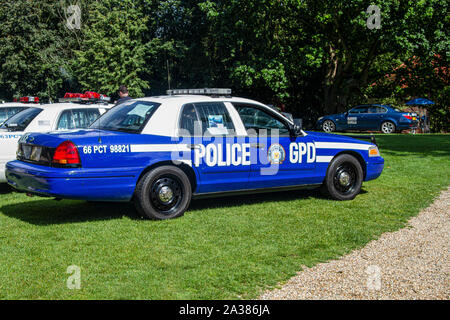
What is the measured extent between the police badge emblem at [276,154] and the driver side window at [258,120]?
22 centimetres

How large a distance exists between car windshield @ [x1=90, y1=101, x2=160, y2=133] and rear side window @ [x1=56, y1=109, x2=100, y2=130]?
182cm

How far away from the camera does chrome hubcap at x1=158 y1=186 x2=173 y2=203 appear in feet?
20.6

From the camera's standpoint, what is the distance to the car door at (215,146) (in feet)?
21.3

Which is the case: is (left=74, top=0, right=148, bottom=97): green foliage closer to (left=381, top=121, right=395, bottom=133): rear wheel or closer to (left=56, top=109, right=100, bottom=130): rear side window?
(left=381, top=121, right=395, bottom=133): rear wheel

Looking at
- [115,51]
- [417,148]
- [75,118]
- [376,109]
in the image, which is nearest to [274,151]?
[75,118]

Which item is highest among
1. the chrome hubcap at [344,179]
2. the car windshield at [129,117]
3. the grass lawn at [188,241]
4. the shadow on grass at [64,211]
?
the car windshield at [129,117]

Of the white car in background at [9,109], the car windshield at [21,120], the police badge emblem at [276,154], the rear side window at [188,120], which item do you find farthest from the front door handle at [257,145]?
the white car in background at [9,109]

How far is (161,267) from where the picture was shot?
4480mm

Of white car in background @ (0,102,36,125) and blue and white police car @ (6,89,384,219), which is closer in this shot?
blue and white police car @ (6,89,384,219)

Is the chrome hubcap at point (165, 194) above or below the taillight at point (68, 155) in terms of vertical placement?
below

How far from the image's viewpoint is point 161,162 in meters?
6.31

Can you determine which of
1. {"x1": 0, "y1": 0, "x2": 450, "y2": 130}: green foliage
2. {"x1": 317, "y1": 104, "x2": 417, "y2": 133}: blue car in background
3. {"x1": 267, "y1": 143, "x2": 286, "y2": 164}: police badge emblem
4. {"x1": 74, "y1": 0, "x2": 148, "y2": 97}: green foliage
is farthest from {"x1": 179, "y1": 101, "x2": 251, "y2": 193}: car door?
{"x1": 74, "y1": 0, "x2": 148, "y2": 97}: green foliage

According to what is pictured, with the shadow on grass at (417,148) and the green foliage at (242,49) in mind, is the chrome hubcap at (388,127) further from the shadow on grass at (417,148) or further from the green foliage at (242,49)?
the shadow on grass at (417,148)

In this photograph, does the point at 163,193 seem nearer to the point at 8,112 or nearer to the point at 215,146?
the point at 215,146
